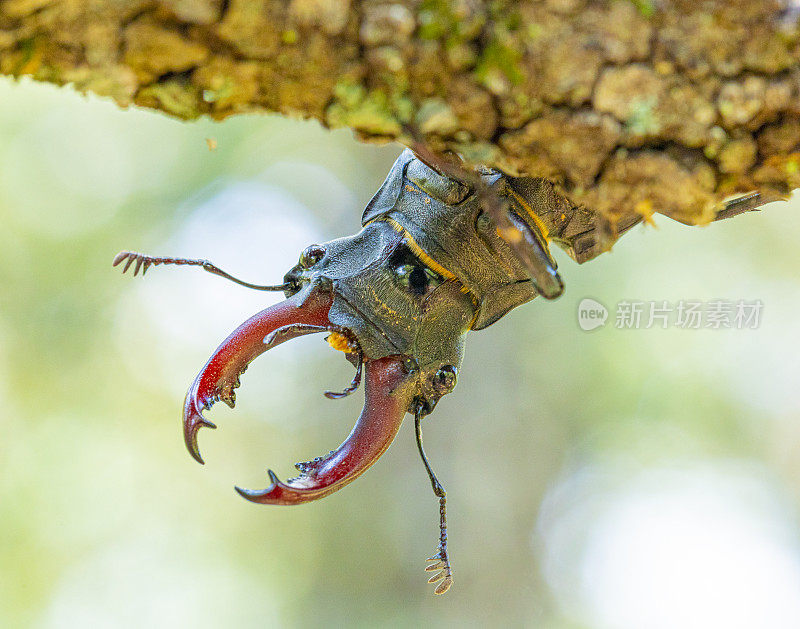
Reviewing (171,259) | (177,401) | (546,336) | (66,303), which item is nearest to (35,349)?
(66,303)

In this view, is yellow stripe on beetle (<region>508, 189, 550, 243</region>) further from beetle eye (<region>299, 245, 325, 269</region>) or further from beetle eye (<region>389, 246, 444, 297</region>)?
beetle eye (<region>299, 245, 325, 269</region>)

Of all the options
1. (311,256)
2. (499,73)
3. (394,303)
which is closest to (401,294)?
(394,303)

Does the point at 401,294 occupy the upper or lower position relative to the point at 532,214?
lower

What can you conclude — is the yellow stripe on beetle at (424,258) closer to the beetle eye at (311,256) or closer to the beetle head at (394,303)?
the beetle head at (394,303)

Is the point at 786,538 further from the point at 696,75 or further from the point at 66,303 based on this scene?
the point at 66,303

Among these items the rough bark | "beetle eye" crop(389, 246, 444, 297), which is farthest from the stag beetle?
the rough bark

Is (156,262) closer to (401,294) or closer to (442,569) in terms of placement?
(401,294)
